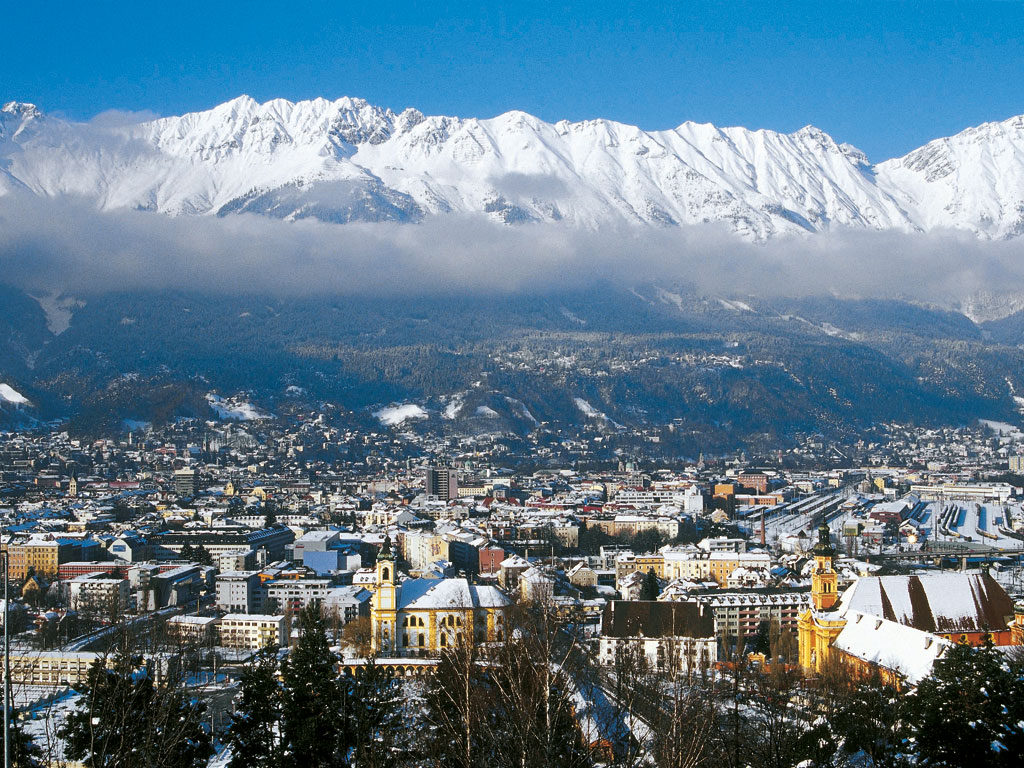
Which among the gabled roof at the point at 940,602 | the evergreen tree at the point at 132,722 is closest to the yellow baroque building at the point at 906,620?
the gabled roof at the point at 940,602

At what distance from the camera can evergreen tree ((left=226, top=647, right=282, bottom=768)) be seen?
1848 cm

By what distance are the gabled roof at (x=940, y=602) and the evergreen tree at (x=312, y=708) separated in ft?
53.9

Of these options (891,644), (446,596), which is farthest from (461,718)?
(446,596)

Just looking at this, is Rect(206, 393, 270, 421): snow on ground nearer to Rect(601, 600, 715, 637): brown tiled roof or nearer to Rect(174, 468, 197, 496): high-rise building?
Rect(174, 468, 197, 496): high-rise building

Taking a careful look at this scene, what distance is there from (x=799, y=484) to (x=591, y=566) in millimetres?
Answer: 58074

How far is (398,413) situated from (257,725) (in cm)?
15056

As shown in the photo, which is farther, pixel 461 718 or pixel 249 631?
pixel 249 631

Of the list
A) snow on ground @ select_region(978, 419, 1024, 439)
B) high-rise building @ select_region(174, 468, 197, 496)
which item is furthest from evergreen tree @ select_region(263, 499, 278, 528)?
snow on ground @ select_region(978, 419, 1024, 439)

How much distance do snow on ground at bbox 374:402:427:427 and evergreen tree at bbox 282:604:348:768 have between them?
145 m

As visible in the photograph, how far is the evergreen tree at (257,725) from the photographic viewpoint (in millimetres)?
18484

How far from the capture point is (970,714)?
56.1ft

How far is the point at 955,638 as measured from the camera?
95.7 ft

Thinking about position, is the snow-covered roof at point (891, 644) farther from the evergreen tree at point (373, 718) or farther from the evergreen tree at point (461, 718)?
the evergreen tree at point (461, 718)

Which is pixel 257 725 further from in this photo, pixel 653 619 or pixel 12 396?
pixel 12 396
